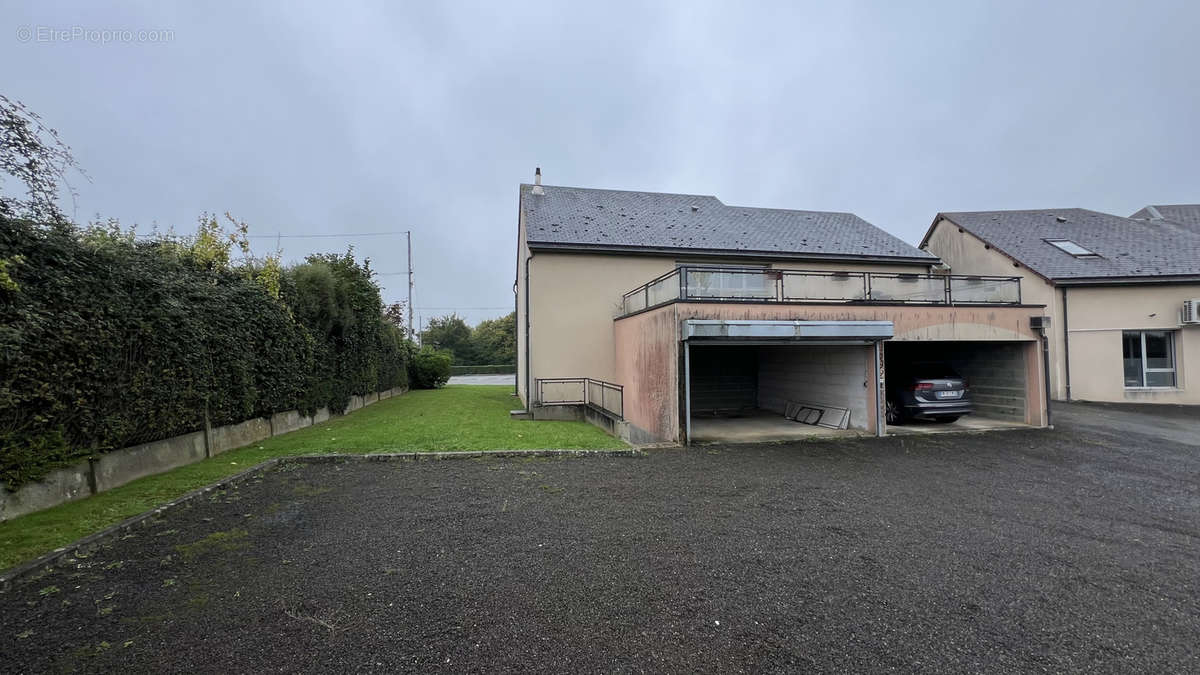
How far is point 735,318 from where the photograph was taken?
8695 millimetres

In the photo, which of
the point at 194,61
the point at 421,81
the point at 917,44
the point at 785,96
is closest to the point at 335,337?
the point at 194,61

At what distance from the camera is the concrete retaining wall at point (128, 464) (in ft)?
15.3

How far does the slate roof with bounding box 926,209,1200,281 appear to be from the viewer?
14.4 m

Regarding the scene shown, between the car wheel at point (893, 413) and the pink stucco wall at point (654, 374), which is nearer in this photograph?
the pink stucco wall at point (654, 374)

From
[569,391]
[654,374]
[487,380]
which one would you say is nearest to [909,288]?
[654,374]

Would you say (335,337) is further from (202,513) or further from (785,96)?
(785,96)

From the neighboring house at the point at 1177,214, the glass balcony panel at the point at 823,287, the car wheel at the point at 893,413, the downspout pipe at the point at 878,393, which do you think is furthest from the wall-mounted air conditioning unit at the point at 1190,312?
the downspout pipe at the point at 878,393

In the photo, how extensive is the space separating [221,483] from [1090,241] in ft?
85.2

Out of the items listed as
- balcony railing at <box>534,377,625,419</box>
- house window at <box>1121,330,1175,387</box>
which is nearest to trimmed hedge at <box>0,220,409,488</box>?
balcony railing at <box>534,377,625,419</box>

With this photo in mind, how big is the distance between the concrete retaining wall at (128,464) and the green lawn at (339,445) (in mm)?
138

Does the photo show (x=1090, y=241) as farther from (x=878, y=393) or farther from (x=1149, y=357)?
(x=878, y=393)

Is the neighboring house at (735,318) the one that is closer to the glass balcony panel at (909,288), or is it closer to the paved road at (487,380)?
the glass balcony panel at (909,288)

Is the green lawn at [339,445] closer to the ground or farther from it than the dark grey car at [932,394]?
closer to the ground

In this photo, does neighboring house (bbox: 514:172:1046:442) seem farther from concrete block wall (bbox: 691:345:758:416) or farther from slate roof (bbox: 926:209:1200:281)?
slate roof (bbox: 926:209:1200:281)
